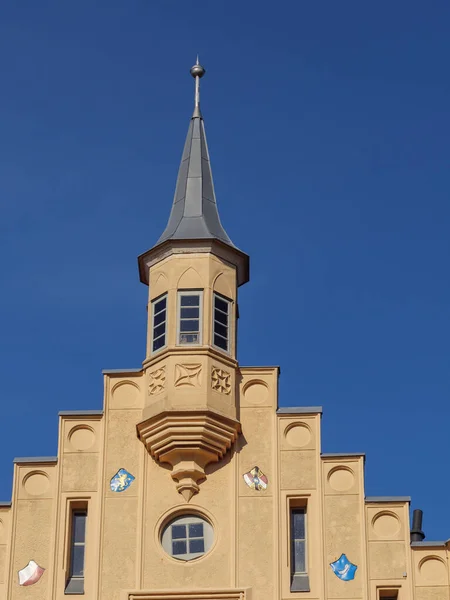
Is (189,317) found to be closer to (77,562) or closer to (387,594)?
(77,562)

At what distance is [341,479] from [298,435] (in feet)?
4.83

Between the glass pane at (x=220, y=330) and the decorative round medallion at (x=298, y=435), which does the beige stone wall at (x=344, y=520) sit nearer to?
the decorative round medallion at (x=298, y=435)

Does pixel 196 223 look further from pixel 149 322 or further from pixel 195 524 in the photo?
pixel 195 524

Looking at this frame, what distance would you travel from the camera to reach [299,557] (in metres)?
36.6

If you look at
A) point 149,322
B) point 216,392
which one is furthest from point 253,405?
point 149,322

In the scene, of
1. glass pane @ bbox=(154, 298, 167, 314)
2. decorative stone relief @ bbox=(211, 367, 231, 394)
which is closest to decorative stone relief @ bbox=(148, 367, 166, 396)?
decorative stone relief @ bbox=(211, 367, 231, 394)

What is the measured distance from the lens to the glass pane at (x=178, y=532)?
36.8 meters

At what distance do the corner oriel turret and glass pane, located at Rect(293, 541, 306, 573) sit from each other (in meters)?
2.67

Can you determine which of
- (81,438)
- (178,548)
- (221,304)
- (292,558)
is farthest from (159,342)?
(292,558)

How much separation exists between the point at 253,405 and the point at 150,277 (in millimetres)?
4409

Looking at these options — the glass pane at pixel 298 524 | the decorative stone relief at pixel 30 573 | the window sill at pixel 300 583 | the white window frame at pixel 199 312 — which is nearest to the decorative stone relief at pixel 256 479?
the glass pane at pixel 298 524

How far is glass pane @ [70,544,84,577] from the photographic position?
36500 mm

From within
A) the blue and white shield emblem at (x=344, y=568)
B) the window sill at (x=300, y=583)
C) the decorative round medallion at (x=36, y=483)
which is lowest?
the window sill at (x=300, y=583)

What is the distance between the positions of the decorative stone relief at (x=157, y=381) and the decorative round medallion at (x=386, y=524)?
5801 mm
